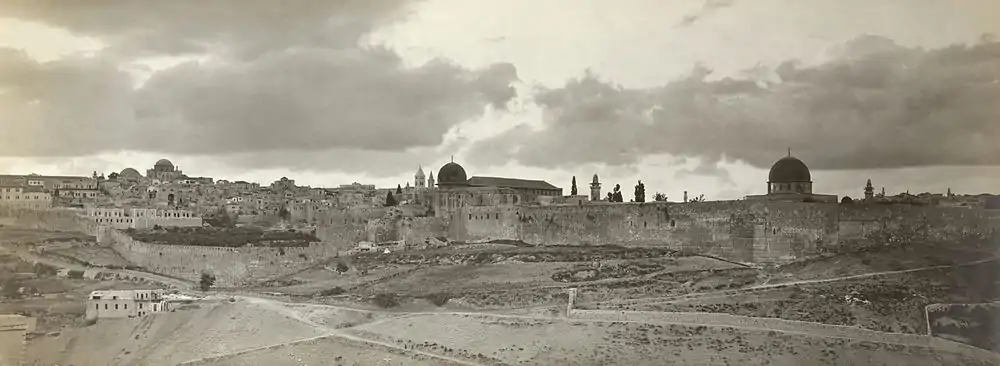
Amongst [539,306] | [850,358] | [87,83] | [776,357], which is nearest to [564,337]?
[539,306]

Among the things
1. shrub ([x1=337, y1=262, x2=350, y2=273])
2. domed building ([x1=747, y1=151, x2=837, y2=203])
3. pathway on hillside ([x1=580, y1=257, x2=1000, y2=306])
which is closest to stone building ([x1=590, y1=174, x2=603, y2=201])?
pathway on hillside ([x1=580, y1=257, x2=1000, y2=306])

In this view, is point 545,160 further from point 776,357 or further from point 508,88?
point 776,357

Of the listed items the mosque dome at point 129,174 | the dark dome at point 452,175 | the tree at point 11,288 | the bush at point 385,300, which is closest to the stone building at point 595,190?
the dark dome at point 452,175

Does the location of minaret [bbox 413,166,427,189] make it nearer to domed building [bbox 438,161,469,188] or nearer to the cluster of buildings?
the cluster of buildings

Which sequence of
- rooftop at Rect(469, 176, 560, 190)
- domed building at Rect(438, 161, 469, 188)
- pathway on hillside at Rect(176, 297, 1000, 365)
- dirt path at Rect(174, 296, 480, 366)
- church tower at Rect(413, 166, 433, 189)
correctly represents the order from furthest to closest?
rooftop at Rect(469, 176, 560, 190) → church tower at Rect(413, 166, 433, 189) → domed building at Rect(438, 161, 469, 188) → dirt path at Rect(174, 296, 480, 366) → pathway on hillside at Rect(176, 297, 1000, 365)

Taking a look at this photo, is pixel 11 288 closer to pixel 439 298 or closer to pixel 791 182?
pixel 439 298
